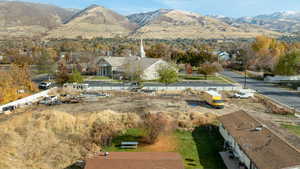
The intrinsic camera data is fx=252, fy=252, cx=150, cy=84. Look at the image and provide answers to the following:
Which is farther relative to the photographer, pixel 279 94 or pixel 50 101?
pixel 279 94

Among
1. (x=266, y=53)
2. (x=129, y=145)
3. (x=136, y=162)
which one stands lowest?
(x=129, y=145)

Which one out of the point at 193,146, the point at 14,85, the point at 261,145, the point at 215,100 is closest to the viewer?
the point at 261,145

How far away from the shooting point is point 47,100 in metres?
35.6

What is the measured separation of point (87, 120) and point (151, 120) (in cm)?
805

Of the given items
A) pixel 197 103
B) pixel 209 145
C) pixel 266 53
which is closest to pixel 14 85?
pixel 197 103

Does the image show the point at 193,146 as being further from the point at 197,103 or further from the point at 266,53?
the point at 266,53

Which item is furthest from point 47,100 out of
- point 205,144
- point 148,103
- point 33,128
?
point 205,144

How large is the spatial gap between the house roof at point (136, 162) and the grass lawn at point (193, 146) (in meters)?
2.65

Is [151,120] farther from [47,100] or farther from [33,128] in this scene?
[47,100]

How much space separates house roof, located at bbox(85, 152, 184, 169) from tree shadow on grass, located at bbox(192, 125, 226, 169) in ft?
12.0

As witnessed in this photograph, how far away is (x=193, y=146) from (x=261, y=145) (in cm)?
665

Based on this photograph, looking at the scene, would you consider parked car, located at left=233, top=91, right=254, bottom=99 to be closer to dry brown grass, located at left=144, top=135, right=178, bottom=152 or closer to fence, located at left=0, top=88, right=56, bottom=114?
dry brown grass, located at left=144, top=135, right=178, bottom=152

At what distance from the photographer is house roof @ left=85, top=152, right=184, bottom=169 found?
51.6 ft

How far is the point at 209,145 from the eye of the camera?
2253cm
